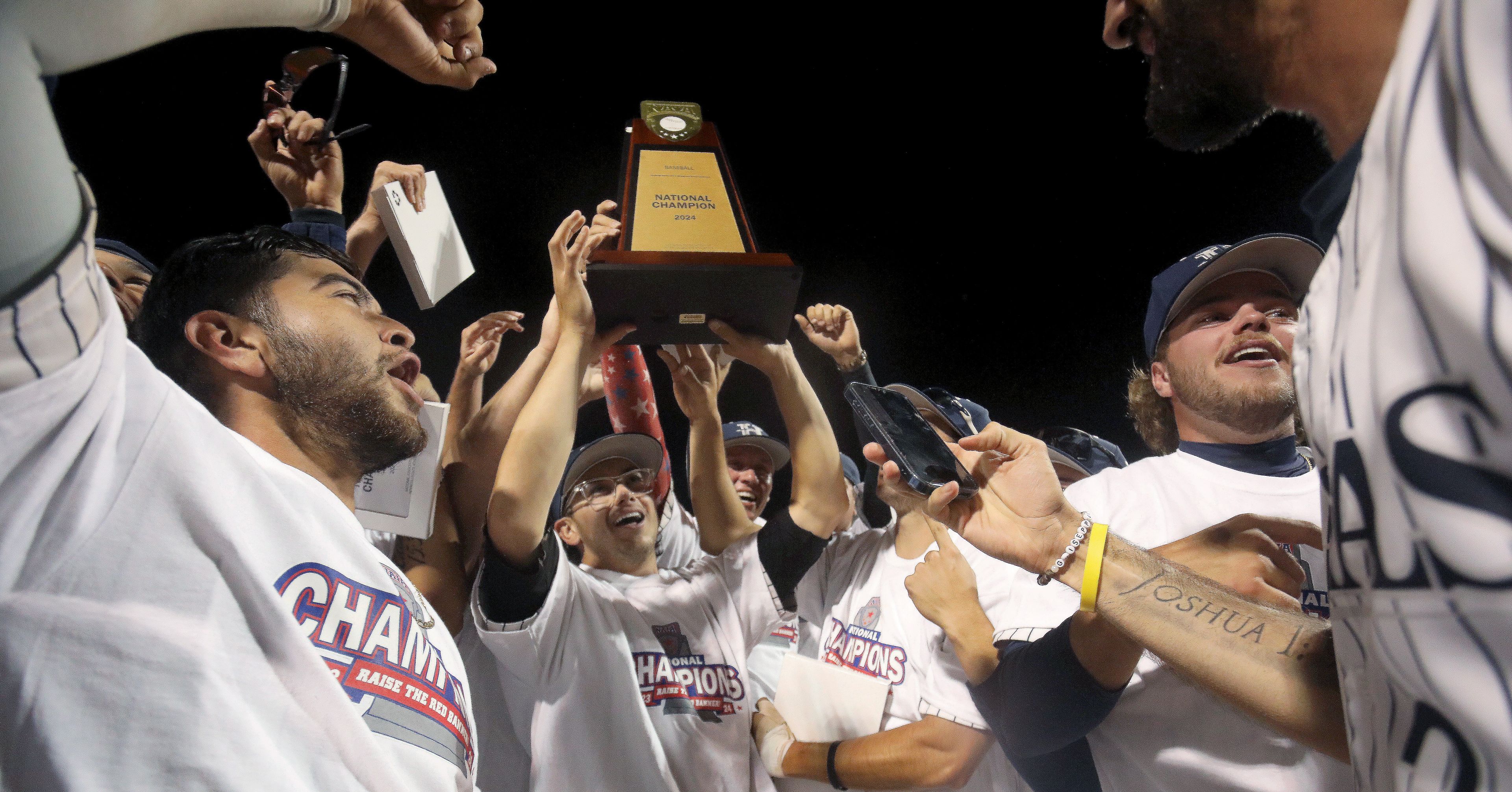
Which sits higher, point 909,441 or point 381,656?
point 909,441

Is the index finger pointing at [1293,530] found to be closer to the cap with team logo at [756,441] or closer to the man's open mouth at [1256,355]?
the man's open mouth at [1256,355]

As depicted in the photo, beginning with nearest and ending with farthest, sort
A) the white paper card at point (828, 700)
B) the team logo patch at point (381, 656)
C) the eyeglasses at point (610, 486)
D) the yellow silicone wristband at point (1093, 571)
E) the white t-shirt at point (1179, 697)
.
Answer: the team logo patch at point (381, 656) < the yellow silicone wristband at point (1093, 571) < the white t-shirt at point (1179, 697) < the white paper card at point (828, 700) < the eyeglasses at point (610, 486)

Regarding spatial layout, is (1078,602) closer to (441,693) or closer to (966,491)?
(966,491)

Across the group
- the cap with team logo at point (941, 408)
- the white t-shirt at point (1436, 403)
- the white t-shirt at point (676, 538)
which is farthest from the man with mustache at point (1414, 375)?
the white t-shirt at point (676, 538)

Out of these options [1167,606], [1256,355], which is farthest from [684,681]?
[1256,355]

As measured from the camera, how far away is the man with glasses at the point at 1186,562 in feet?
3.64

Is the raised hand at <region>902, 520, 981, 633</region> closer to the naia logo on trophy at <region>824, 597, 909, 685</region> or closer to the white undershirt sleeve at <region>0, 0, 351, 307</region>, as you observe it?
the naia logo on trophy at <region>824, 597, 909, 685</region>

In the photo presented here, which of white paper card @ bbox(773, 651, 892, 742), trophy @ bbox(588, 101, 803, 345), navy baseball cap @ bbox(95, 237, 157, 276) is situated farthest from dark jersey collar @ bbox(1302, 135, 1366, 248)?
navy baseball cap @ bbox(95, 237, 157, 276)

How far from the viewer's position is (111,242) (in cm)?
113

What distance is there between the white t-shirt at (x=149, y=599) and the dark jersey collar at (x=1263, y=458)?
4.30 feet

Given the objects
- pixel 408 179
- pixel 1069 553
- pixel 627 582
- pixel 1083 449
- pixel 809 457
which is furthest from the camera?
pixel 1083 449

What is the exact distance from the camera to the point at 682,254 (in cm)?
129

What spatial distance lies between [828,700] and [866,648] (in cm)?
14

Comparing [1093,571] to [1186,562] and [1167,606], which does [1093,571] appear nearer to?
[1167,606]
